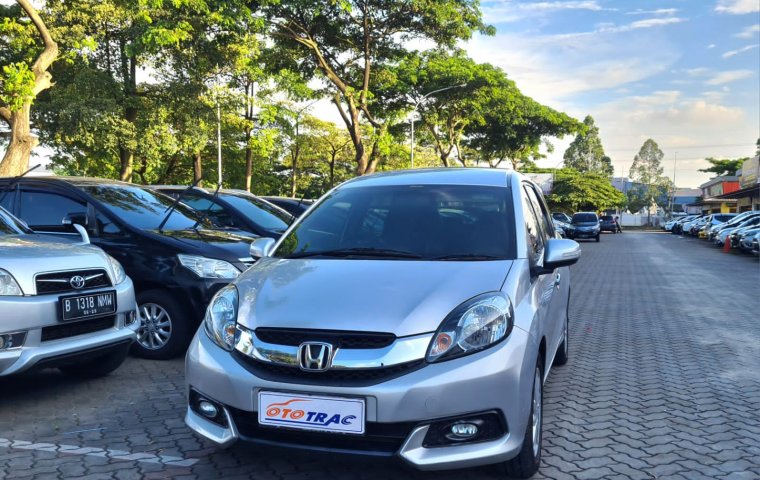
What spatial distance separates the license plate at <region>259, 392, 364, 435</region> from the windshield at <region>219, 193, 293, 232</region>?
6.18 m

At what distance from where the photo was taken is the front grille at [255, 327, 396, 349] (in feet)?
9.57

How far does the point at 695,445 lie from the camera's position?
402 cm

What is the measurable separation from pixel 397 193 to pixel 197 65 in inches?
889

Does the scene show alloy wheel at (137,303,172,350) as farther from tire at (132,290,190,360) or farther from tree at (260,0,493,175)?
tree at (260,0,493,175)

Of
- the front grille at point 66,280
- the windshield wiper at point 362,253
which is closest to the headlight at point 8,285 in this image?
the front grille at point 66,280

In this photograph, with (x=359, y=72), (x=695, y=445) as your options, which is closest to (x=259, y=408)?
(x=695, y=445)

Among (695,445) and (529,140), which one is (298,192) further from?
(695,445)

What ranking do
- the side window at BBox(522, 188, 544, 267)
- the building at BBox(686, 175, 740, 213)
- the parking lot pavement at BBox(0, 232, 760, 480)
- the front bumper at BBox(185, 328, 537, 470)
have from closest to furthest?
the front bumper at BBox(185, 328, 537, 470) → the parking lot pavement at BBox(0, 232, 760, 480) → the side window at BBox(522, 188, 544, 267) → the building at BBox(686, 175, 740, 213)

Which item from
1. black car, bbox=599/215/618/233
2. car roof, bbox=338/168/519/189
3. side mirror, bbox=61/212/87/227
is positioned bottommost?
black car, bbox=599/215/618/233

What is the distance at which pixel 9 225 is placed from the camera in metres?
5.56

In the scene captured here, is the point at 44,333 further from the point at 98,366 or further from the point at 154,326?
the point at 154,326

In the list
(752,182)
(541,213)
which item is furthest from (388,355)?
(752,182)

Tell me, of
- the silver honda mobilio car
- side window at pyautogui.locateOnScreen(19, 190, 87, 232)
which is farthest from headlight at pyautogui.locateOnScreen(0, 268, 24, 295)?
side window at pyautogui.locateOnScreen(19, 190, 87, 232)

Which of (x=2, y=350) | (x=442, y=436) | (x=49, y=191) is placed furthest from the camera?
(x=49, y=191)
